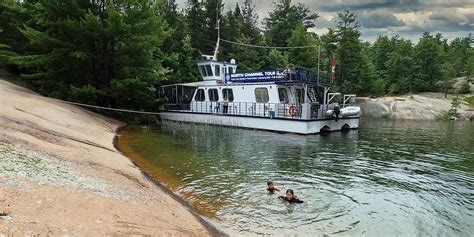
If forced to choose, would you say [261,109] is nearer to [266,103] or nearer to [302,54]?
[266,103]

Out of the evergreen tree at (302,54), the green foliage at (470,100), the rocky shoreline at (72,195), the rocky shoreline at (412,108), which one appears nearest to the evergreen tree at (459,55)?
the green foliage at (470,100)

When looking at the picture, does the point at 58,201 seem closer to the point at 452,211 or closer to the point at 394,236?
the point at 394,236

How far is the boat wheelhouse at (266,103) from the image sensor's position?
81.3 ft

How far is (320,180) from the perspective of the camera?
12812mm

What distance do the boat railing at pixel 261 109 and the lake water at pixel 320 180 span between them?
2.28m

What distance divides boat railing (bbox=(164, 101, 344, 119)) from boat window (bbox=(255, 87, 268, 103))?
17.8 inches

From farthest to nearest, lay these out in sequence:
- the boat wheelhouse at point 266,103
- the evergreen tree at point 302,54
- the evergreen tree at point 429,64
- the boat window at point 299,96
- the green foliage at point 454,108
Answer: the evergreen tree at point 429,64
the evergreen tree at point 302,54
the green foliage at point 454,108
the boat window at point 299,96
the boat wheelhouse at point 266,103

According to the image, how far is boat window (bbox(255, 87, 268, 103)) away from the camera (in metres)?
27.0

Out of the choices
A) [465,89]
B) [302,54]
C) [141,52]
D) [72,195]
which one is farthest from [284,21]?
[72,195]

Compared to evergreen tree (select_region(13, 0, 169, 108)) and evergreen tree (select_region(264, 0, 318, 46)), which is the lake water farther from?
evergreen tree (select_region(264, 0, 318, 46))

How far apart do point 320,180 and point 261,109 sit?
14.4m

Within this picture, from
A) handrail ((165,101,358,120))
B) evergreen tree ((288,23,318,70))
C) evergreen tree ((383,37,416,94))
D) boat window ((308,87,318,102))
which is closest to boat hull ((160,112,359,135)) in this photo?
handrail ((165,101,358,120))

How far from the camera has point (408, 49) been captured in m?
63.2

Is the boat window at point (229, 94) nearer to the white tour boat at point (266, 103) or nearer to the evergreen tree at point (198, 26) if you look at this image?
the white tour boat at point (266, 103)
